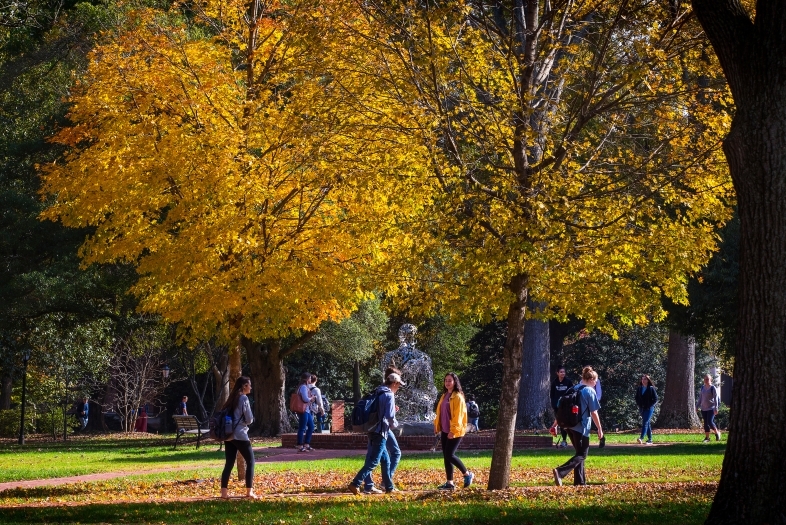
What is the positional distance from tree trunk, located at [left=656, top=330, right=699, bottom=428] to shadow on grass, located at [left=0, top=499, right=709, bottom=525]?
2339 centimetres

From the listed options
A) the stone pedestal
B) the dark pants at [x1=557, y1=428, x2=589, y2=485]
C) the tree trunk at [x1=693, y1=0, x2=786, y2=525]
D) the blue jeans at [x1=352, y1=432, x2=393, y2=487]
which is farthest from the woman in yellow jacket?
the stone pedestal

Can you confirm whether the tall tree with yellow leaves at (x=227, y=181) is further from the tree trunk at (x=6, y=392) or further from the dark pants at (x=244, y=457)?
the tree trunk at (x=6, y=392)

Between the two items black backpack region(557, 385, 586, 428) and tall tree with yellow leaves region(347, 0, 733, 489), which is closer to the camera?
tall tree with yellow leaves region(347, 0, 733, 489)

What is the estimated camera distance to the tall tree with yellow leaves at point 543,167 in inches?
468

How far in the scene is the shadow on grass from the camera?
9.92m

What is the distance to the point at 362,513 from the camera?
10836 mm

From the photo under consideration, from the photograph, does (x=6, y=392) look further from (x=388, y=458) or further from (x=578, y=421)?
(x=578, y=421)

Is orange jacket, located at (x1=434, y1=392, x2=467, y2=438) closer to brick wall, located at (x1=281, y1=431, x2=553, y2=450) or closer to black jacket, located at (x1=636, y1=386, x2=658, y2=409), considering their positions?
brick wall, located at (x1=281, y1=431, x2=553, y2=450)

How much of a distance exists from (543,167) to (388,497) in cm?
432

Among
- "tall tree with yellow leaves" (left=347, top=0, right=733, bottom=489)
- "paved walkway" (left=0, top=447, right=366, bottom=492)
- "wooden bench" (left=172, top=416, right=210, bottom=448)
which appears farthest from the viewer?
"wooden bench" (left=172, top=416, right=210, bottom=448)

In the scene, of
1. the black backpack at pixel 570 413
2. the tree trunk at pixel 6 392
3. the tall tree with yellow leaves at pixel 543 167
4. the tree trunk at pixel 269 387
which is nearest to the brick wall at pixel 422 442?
the black backpack at pixel 570 413

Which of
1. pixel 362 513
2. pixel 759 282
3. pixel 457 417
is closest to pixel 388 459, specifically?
pixel 457 417

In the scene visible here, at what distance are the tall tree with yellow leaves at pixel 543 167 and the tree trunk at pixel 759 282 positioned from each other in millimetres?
3040

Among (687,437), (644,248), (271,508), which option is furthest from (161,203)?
(687,437)
